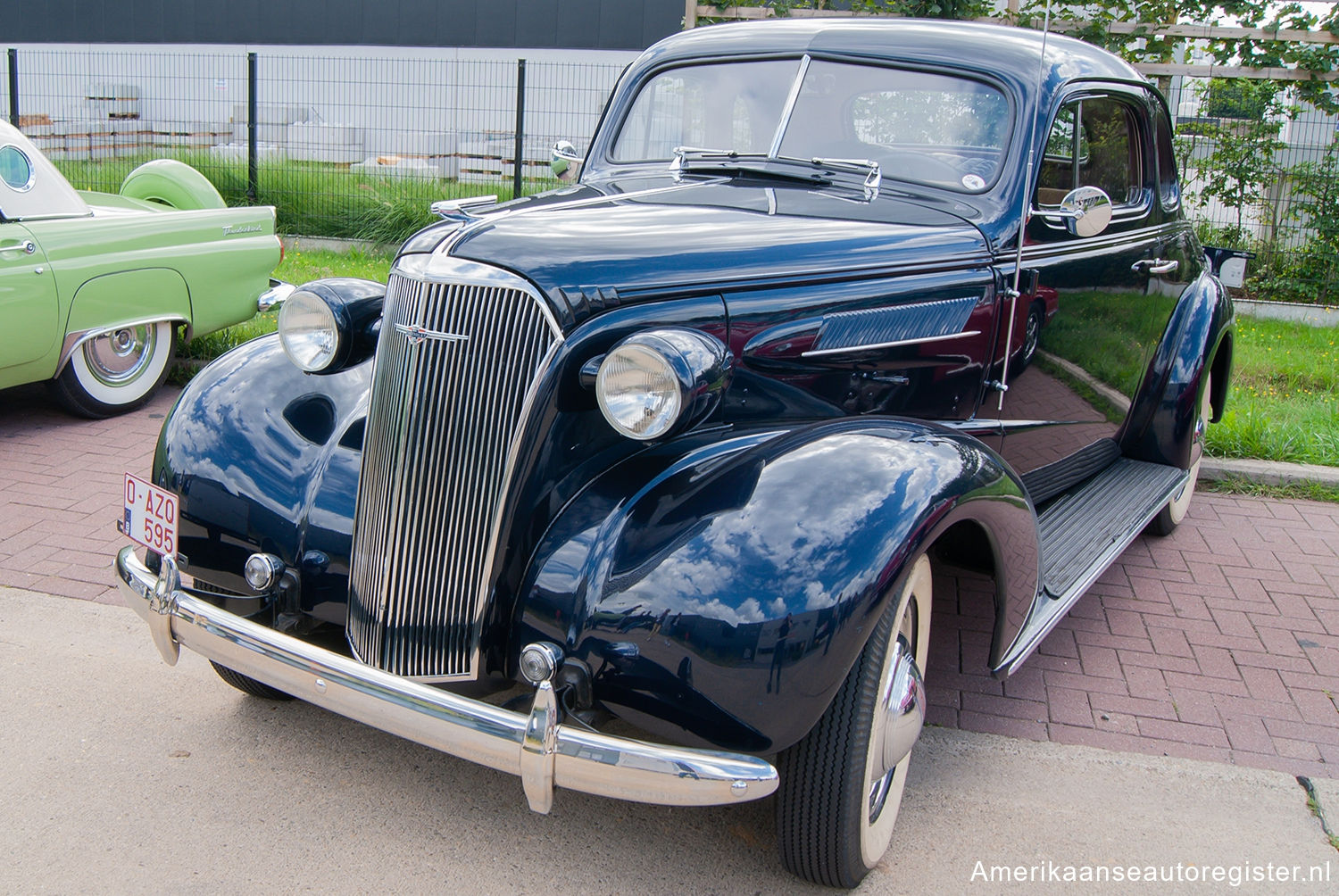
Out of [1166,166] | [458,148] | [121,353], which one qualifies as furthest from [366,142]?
[1166,166]

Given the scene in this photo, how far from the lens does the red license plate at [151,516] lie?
2480mm

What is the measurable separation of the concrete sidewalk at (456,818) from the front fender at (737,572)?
1.99 feet

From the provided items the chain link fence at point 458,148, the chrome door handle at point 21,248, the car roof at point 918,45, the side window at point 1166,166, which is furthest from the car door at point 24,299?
the chain link fence at point 458,148

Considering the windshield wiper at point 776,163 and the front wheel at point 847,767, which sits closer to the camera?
the front wheel at point 847,767

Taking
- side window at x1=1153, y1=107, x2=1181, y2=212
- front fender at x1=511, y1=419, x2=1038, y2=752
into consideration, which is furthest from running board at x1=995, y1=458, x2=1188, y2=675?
side window at x1=1153, y1=107, x2=1181, y2=212

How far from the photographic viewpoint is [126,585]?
2.48 m

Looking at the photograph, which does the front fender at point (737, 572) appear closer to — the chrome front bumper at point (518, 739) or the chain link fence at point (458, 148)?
the chrome front bumper at point (518, 739)

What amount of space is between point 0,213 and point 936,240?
425cm

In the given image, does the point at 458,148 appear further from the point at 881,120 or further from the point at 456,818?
the point at 456,818

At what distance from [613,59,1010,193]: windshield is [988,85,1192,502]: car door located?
231 millimetres

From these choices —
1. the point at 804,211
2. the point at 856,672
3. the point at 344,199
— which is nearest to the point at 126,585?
the point at 856,672

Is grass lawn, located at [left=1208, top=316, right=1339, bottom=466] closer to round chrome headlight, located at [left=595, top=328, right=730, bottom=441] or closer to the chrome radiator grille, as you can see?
round chrome headlight, located at [left=595, top=328, right=730, bottom=441]

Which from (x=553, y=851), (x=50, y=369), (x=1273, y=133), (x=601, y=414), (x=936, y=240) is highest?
(x=1273, y=133)

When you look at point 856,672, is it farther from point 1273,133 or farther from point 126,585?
point 1273,133
